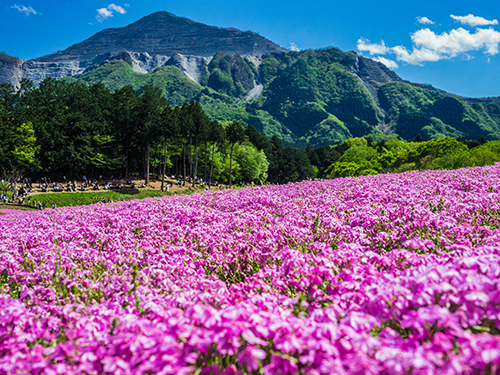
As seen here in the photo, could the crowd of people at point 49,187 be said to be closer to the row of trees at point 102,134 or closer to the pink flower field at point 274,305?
the row of trees at point 102,134

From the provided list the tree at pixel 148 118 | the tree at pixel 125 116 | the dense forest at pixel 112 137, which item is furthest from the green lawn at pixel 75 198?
the tree at pixel 125 116

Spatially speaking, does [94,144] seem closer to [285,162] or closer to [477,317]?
[285,162]

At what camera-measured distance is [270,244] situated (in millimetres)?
5859

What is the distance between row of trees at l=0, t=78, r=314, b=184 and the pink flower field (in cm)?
4392

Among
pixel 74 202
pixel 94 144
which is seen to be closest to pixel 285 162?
pixel 94 144

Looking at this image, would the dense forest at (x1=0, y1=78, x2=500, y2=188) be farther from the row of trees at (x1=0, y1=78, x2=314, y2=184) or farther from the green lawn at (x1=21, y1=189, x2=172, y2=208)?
the green lawn at (x1=21, y1=189, x2=172, y2=208)

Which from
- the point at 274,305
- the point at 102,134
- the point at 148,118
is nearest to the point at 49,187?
the point at 102,134

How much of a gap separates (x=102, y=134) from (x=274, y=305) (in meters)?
60.7

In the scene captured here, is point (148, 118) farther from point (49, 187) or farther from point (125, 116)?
point (49, 187)

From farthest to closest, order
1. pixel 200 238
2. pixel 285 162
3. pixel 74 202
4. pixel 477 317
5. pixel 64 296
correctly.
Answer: pixel 285 162 → pixel 74 202 → pixel 200 238 → pixel 64 296 → pixel 477 317

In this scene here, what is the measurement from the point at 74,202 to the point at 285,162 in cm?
5686

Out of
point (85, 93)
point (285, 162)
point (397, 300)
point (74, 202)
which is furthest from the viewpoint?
point (285, 162)

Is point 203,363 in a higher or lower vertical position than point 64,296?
higher

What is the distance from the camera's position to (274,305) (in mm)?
3117
